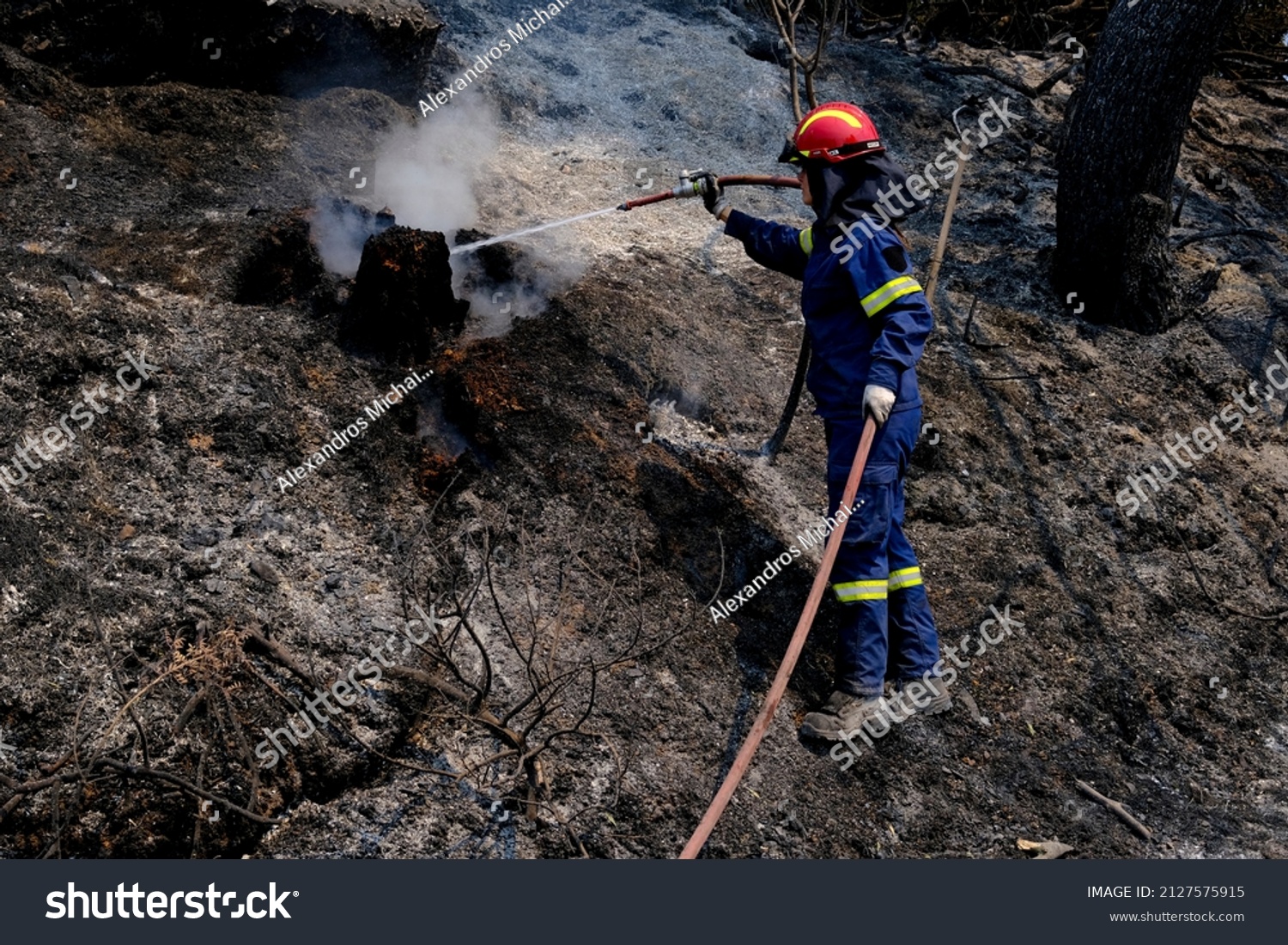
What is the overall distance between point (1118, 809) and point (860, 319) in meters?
1.92

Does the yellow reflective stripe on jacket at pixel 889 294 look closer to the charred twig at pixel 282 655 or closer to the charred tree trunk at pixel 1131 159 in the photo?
the charred twig at pixel 282 655

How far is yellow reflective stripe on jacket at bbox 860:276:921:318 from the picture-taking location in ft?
13.6

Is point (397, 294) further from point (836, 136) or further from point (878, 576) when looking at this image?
point (878, 576)

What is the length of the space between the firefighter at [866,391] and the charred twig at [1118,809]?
0.54 metres

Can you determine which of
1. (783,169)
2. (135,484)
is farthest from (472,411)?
(783,169)

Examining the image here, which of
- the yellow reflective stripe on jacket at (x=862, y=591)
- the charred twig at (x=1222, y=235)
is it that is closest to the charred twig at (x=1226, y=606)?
the yellow reflective stripe on jacket at (x=862, y=591)

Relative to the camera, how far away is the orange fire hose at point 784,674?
3160 millimetres

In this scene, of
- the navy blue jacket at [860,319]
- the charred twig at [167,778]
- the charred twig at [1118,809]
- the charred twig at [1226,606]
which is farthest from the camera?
the charred twig at [1226,606]

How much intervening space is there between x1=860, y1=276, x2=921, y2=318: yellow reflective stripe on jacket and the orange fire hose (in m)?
0.43

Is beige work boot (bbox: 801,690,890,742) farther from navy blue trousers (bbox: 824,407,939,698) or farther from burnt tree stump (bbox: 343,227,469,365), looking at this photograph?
burnt tree stump (bbox: 343,227,469,365)

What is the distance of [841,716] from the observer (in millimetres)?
4004

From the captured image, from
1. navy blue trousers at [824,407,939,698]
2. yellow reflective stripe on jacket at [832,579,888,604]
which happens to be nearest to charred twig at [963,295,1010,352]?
navy blue trousers at [824,407,939,698]

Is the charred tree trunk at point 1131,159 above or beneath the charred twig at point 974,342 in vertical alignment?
above

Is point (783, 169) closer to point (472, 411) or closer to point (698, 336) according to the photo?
point (698, 336)
